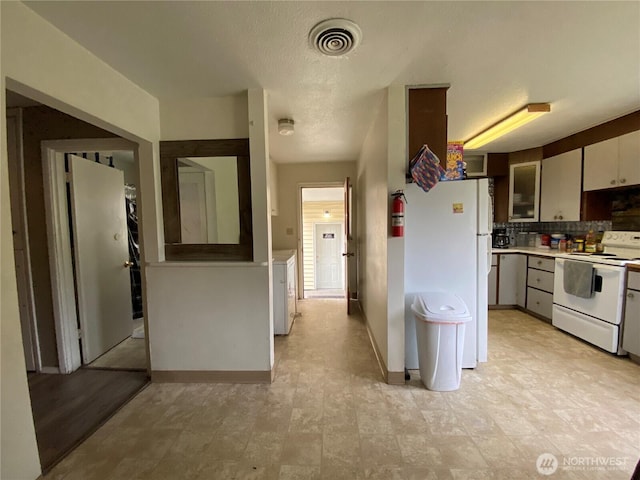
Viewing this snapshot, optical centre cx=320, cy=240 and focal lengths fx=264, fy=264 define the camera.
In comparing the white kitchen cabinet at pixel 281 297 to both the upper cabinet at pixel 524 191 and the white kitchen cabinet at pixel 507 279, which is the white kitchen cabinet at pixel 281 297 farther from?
the upper cabinet at pixel 524 191

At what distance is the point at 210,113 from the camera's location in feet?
6.98

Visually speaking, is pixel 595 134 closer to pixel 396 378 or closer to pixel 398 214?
pixel 398 214

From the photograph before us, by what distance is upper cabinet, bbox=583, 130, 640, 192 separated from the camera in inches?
101

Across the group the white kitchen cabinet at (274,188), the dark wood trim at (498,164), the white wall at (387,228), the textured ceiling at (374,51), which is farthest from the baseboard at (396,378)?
the dark wood trim at (498,164)

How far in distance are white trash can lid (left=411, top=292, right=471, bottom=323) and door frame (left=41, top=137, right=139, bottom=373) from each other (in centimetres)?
224

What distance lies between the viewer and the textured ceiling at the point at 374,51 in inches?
49.7

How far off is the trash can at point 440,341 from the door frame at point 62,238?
2228 mm

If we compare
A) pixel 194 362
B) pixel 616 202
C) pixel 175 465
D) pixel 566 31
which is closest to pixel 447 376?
pixel 175 465

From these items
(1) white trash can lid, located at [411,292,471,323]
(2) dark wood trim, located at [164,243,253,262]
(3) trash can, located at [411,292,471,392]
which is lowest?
(3) trash can, located at [411,292,471,392]

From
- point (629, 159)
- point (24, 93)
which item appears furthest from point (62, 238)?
point (629, 159)

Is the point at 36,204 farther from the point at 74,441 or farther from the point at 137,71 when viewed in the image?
the point at 74,441

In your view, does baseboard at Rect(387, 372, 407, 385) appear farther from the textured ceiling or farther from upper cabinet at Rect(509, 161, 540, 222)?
upper cabinet at Rect(509, 161, 540, 222)

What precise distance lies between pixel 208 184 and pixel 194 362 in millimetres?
1466
